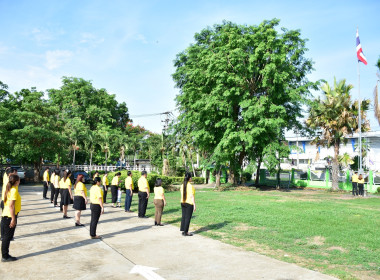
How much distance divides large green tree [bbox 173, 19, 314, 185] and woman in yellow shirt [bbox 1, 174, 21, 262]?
59.2ft

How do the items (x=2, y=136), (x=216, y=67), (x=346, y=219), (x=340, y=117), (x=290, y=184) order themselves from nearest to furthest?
1. (x=346, y=219)
2. (x=216, y=67)
3. (x=340, y=117)
4. (x=2, y=136)
5. (x=290, y=184)

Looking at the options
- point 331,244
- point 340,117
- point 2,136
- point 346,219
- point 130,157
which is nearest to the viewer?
point 331,244

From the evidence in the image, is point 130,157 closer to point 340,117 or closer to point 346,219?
point 340,117

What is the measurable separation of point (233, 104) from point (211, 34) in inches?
250

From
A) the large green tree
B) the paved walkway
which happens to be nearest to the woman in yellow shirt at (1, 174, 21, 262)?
the paved walkway

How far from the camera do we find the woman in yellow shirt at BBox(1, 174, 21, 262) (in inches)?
256

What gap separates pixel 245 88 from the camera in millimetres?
25203

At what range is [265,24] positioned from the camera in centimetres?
2519

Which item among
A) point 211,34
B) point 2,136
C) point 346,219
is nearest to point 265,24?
point 211,34

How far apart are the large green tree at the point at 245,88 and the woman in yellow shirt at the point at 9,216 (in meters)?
18.1

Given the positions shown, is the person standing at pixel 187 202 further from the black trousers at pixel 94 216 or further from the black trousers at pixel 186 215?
the black trousers at pixel 94 216

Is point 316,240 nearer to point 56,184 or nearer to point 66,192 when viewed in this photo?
point 66,192

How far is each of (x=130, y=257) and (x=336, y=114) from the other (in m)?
23.9

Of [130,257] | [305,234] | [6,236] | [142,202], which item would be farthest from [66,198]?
[305,234]
